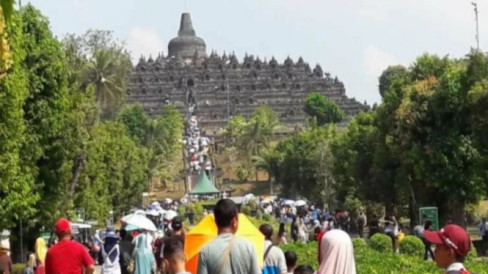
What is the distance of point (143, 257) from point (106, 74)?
137 feet

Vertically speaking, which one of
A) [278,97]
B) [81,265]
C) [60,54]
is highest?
[278,97]

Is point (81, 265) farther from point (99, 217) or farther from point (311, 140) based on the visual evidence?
point (311, 140)

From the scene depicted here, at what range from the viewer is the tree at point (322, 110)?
413 ft

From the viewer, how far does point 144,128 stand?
9688 centimetres

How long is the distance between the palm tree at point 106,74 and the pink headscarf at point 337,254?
1803 inches

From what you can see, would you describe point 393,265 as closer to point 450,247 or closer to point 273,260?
point 273,260

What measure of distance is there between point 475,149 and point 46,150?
11987 millimetres

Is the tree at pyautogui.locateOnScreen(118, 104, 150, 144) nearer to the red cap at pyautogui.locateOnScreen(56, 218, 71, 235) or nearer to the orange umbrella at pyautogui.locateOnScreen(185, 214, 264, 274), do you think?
the red cap at pyautogui.locateOnScreen(56, 218, 71, 235)

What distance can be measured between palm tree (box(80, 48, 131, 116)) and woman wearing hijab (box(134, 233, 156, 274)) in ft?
129

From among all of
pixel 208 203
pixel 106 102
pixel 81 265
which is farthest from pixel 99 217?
pixel 81 265

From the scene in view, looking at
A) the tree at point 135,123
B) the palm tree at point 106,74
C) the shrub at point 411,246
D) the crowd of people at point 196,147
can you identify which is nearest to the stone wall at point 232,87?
the crowd of people at point 196,147

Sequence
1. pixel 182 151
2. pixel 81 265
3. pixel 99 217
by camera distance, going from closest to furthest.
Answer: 1. pixel 81 265
2. pixel 99 217
3. pixel 182 151

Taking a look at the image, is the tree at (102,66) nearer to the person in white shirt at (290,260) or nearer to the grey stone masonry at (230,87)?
the person in white shirt at (290,260)

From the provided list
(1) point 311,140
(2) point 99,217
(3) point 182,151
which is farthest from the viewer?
(3) point 182,151
